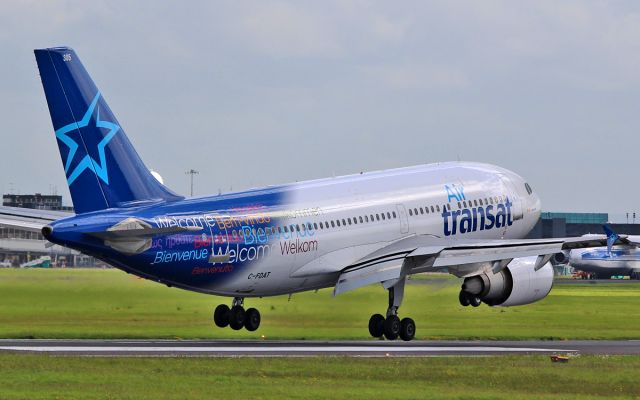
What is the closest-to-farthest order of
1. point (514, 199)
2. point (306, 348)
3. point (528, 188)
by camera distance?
point (306, 348) → point (514, 199) → point (528, 188)

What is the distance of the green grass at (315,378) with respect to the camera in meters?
32.6

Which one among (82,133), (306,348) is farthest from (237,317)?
(82,133)

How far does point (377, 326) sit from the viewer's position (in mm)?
53000

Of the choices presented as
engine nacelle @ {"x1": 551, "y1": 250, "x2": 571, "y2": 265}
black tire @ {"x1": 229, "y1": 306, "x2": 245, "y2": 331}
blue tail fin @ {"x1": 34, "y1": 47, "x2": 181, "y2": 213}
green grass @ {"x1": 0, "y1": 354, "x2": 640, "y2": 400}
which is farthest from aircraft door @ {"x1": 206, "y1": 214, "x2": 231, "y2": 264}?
engine nacelle @ {"x1": 551, "y1": 250, "x2": 571, "y2": 265}

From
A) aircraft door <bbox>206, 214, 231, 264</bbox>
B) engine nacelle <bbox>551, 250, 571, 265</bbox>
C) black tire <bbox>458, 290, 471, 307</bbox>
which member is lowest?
black tire <bbox>458, 290, 471, 307</bbox>

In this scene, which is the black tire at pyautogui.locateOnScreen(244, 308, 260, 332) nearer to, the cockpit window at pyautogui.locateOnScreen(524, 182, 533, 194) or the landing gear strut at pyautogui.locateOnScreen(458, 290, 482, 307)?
the landing gear strut at pyautogui.locateOnScreen(458, 290, 482, 307)

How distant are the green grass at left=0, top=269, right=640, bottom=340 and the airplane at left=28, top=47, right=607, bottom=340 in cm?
313

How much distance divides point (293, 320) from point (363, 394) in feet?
91.8

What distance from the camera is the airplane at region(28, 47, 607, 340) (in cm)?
4438

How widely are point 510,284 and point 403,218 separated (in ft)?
16.2

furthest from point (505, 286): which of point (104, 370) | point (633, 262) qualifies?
point (633, 262)

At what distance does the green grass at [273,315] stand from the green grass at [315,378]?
48.6 ft

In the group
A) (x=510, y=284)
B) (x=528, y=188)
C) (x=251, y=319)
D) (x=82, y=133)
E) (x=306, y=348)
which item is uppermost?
(x=82, y=133)

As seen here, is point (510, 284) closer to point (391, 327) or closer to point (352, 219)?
point (391, 327)
